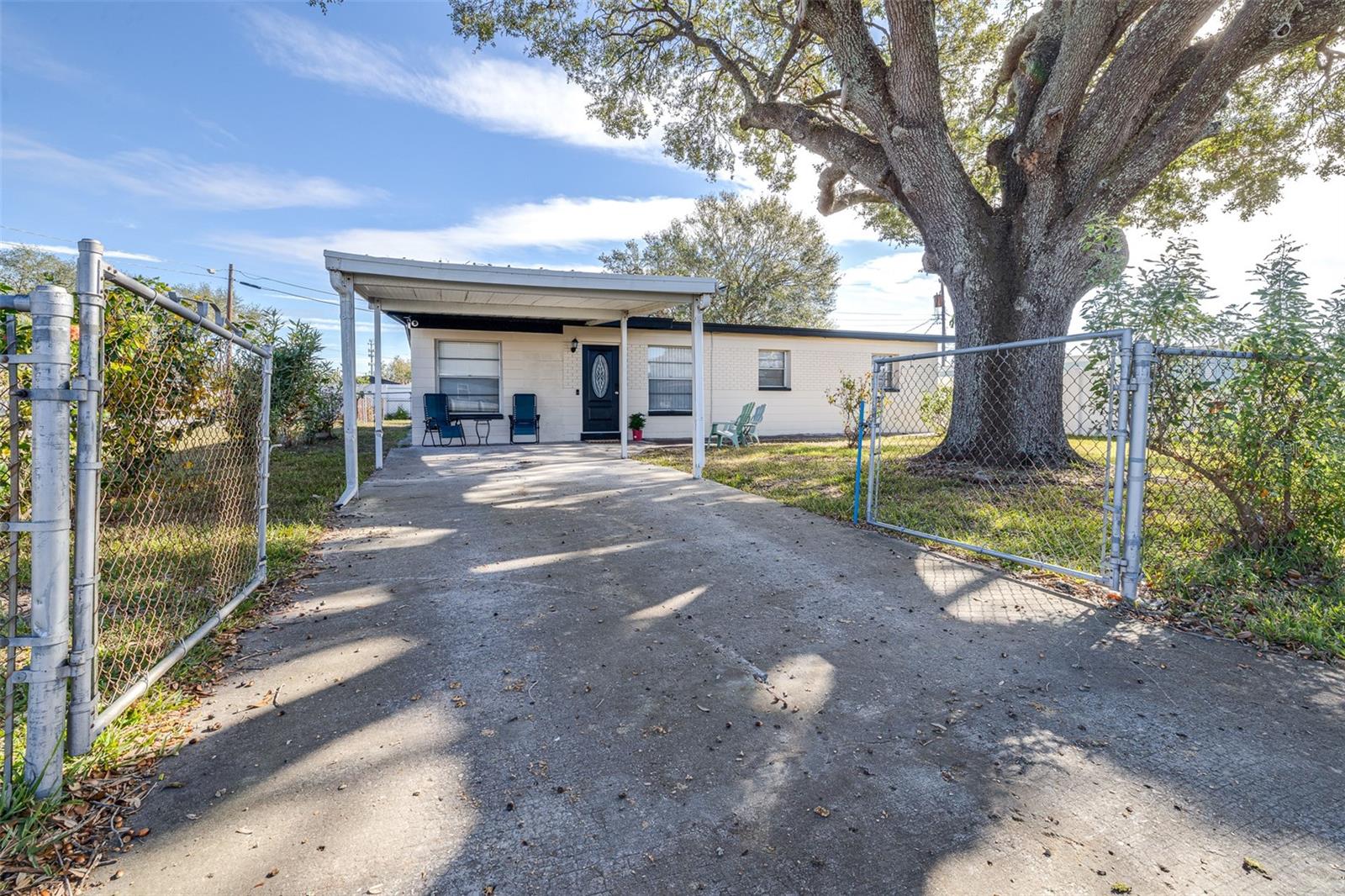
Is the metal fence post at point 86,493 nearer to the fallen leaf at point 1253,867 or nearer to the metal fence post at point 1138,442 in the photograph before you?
the fallen leaf at point 1253,867

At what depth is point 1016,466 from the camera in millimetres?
7031

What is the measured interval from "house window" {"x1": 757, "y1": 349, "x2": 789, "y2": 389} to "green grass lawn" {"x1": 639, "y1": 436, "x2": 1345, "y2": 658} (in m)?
6.27

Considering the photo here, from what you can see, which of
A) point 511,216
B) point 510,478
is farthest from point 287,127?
point 510,478

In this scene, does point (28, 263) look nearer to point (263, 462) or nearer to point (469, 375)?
point (469, 375)

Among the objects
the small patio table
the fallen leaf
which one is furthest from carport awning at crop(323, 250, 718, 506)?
the fallen leaf

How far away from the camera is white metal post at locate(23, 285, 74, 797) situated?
1.44 m

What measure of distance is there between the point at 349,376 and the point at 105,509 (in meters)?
2.53

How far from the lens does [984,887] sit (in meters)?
1.31

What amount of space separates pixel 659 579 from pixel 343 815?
2187 millimetres

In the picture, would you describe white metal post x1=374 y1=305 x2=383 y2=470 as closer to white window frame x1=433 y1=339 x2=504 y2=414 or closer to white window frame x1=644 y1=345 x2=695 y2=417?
white window frame x1=433 y1=339 x2=504 y2=414

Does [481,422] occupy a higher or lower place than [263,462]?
higher

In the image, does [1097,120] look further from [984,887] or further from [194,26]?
[194,26]

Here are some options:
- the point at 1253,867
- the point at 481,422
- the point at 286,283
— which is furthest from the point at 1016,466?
the point at 286,283

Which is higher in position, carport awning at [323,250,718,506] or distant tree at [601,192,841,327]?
distant tree at [601,192,841,327]
